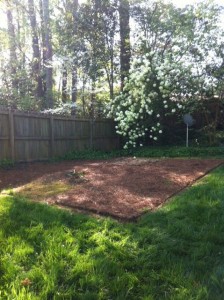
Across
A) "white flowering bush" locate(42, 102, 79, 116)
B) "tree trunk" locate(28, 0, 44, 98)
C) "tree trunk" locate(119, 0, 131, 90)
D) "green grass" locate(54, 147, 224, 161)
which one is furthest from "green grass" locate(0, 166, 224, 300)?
"tree trunk" locate(28, 0, 44, 98)

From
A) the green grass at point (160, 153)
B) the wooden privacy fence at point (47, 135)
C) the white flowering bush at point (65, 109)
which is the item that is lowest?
the green grass at point (160, 153)

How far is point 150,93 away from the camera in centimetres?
1048

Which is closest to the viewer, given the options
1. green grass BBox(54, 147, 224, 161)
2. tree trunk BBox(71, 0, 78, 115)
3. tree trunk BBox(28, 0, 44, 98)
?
green grass BBox(54, 147, 224, 161)

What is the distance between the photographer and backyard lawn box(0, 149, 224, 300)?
2316mm

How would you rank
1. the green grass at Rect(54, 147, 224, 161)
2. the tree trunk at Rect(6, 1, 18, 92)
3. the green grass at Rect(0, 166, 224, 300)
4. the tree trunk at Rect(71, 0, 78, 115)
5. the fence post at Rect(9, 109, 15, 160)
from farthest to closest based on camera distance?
the tree trunk at Rect(6, 1, 18, 92), the tree trunk at Rect(71, 0, 78, 115), the green grass at Rect(54, 147, 224, 161), the fence post at Rect(9, 109, 15, 160), the green grass at Rect(0, 166, 224, 300)

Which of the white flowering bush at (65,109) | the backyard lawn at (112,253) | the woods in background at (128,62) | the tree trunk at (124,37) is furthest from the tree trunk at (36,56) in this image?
the backyard lawn at (112,253)

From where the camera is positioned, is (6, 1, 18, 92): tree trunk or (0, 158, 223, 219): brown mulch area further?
(6, 1, 18, 92): tree trunk

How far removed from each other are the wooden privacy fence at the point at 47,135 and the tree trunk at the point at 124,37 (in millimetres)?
2319

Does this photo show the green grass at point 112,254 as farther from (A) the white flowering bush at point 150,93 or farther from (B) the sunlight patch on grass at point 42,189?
(A) the white flowering bush at point 150,93

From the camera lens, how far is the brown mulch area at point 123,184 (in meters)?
4.05

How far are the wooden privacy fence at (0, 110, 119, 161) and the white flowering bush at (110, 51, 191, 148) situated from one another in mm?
1067

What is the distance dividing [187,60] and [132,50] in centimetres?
261

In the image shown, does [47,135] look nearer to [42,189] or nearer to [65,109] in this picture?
[65,109]

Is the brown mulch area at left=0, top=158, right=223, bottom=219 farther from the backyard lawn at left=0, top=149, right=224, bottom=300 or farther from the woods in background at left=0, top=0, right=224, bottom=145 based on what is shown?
the woods in background at left=0, top=0, right=224, bottom=145
